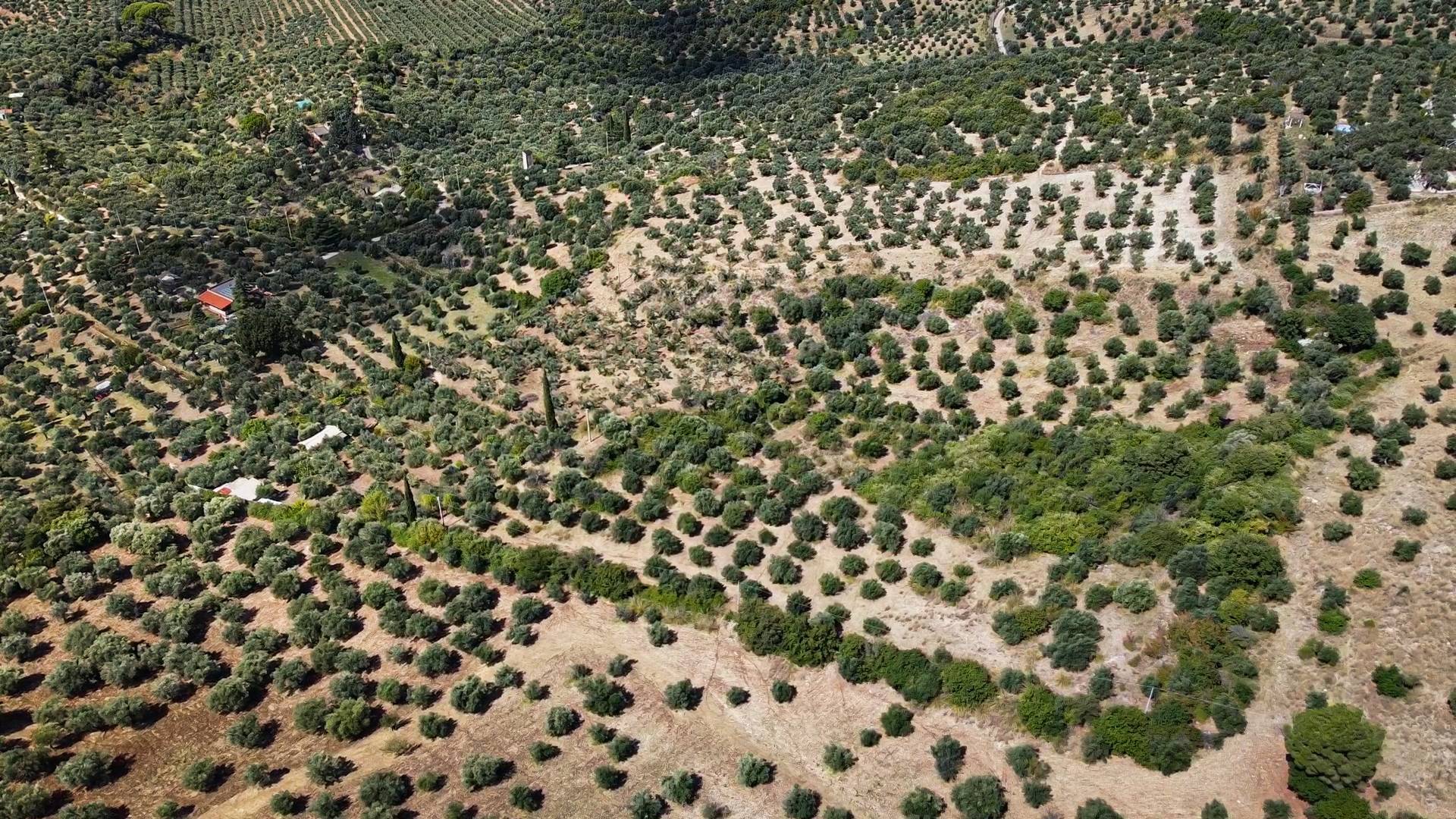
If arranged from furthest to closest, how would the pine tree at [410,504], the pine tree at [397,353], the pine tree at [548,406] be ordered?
1. the pine tree at [397,353]
2. the pine tree at [548,406]
3. the pine tree at [410,504]

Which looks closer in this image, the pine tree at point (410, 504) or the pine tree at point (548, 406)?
the pine tree at point (410, 504)

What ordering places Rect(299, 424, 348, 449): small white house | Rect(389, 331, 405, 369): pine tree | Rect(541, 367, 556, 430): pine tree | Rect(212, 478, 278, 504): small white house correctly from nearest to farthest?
Rect(212, 478, 278, 504): small white house < Rect(541, 367, 556, 430): pine tree < Rect(299, 424, 348, 449): small white house < Rect(389, 331, 405, 369): pine tree

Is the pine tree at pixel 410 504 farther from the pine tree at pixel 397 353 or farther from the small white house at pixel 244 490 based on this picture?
the pine tree at pixel 397 353

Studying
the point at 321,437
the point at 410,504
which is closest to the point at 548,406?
the point at 410,504

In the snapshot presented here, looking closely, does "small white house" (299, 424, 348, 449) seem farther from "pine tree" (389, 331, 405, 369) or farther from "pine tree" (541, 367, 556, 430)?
"pine tree" (541, 367, 556, 430)

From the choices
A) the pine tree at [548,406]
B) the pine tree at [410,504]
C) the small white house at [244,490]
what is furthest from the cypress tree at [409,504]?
the pine tree at [548,406]

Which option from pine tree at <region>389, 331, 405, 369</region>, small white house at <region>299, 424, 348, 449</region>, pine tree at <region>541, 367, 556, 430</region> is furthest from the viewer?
pine tree at <region>389, 331, 405, 369</region>

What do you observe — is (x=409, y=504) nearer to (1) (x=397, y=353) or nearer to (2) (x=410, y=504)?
(2) (x=410, y=504)

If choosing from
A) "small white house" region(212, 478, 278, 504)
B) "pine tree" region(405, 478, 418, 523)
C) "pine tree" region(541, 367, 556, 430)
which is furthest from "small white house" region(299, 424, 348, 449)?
"pine tree" region(541, 367, 556, 430)
